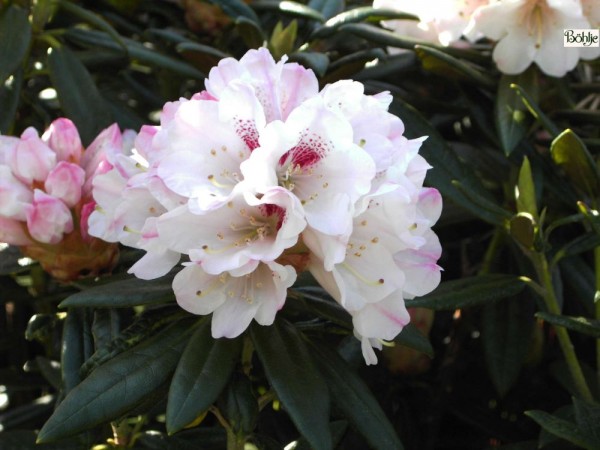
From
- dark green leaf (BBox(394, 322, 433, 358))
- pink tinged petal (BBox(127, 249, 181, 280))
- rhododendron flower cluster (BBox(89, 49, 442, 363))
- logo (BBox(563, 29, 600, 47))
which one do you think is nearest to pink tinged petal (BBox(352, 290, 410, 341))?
rhododendron flower cluster (BBox(89, 49, 442, 363))

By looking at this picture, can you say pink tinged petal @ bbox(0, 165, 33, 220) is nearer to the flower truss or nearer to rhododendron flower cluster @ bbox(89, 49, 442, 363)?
the flower truss

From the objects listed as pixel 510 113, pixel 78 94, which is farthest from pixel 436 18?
pixel 78 94

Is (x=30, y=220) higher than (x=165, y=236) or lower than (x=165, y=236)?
lower

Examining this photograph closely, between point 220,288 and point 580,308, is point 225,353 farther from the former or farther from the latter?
point 580,308

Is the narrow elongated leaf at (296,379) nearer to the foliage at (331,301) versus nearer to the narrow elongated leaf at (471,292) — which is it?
the foliage at (331,301)

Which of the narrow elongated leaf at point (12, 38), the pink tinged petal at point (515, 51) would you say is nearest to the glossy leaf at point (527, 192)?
the pink tinged petal at point (515, 51)

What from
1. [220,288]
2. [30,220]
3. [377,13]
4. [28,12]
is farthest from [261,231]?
[28,12]
